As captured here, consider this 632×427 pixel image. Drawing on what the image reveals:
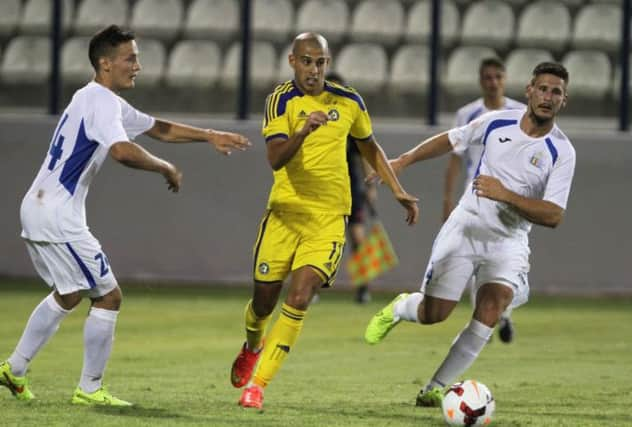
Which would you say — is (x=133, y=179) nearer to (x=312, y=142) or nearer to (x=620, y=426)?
(x=312, y=142)

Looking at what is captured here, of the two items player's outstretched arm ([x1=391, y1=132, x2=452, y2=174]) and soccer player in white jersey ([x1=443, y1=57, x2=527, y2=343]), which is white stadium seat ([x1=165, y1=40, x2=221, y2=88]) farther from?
player's outstretched arm ([x1=391, y1=132, x2=452, y2=174])

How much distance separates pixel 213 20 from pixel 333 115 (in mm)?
9371

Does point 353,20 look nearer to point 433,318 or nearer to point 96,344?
point 433,318

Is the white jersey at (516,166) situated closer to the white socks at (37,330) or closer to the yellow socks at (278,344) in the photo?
the yellow socks at (278,344)

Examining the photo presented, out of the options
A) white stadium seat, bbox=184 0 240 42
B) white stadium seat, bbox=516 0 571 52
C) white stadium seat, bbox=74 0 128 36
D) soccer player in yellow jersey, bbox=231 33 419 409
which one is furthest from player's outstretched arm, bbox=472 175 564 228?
white stadium seat, bbox=74 0 128 36

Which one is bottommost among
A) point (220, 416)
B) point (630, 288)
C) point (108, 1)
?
point (630, 288)

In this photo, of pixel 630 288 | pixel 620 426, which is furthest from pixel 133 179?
pixel 620 426

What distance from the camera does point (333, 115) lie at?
7691 millimetres

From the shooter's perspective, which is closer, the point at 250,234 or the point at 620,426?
the point at 620,426

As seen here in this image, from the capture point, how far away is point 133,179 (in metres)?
15.2

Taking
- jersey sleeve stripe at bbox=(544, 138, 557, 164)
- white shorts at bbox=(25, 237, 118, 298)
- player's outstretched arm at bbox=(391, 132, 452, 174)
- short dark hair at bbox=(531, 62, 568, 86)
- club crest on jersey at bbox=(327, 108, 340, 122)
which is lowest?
white shorts at bbox=(25, 237, 118, 298)

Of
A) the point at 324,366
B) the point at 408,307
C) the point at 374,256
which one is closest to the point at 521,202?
the point at 408,307

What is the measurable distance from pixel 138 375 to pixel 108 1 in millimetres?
8362

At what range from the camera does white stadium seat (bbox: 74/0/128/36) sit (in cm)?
1648
